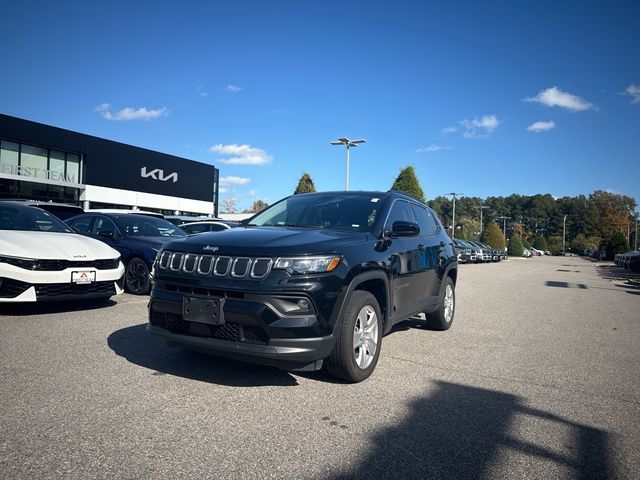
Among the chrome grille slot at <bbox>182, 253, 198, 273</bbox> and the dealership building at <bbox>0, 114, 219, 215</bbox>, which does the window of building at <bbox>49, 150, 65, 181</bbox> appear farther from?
the chrome grille slot at <bbox>182, 253, 198, 273</bbox>

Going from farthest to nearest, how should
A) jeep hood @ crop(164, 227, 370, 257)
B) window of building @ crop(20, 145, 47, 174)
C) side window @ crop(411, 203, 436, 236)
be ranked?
window of building @ crop(20, 145, 47, 174), side window @ crop(411, 203, 436, 236), jeep hood @ crop(164, 227, 370, 257)

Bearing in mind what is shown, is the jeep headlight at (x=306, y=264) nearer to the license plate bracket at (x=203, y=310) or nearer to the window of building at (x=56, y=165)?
the license plate bracket at (x=203, y=310)

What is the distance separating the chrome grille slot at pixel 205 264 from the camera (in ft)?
11.2

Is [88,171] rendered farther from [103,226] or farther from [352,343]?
[352,343]

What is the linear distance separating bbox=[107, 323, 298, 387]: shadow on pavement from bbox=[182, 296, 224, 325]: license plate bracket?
2.04 ft

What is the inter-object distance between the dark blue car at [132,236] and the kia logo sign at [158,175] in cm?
3517

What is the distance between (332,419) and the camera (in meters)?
2.99

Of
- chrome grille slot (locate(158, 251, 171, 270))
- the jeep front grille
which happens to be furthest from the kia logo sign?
the jeep front grille

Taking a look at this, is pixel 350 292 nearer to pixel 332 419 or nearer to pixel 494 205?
pixel 332 419

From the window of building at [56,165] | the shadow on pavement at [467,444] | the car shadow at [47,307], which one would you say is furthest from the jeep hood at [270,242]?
the window of building at [56,165]

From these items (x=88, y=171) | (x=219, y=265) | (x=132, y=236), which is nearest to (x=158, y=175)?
(x=88, y=171)

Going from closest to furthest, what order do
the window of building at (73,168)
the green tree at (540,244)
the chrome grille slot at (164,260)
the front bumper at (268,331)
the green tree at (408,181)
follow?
1. the front bumper at (268,331)
2. the chrome grille slot at (164,260)
3. the green tree at (408,181)
4. the window of building at (73,168)
5. the green tree at (540,244)

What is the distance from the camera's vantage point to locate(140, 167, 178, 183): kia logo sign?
4181 cm

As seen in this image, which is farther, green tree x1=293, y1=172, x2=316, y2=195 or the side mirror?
green tree x1=293, y1=172, x2=316, y2=195
